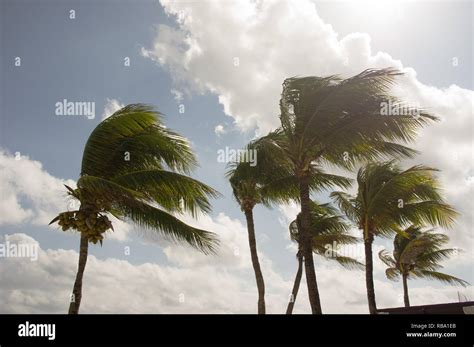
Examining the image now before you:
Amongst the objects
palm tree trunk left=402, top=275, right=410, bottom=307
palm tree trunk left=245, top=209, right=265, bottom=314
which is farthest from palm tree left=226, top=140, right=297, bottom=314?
palm tree trunk left=402, top=275, right=410, bottom=307

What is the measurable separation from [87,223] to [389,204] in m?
10.9

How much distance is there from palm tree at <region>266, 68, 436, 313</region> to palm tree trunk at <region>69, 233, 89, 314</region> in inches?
249

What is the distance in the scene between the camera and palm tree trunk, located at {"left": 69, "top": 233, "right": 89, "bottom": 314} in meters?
12.2

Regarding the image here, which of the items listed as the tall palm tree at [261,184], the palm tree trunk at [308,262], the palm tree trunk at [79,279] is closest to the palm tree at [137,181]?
the palm tree trunk at [79,279]

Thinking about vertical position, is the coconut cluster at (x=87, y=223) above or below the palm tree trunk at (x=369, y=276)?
above

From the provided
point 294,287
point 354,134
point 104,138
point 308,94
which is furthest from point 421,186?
point 104,138

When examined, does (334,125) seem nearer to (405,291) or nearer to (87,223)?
(87,223)

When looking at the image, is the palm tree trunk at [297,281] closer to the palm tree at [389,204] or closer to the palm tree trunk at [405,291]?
A: the palm tree at [389,204]

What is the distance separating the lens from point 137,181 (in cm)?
1225

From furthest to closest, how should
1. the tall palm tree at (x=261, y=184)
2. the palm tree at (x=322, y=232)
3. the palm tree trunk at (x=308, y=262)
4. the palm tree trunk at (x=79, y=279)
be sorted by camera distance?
the palm tree at (x=322, y=232)
the tall palm tree at (x=261, y=184)
the palm tree trunk at (x=308, y=262)
the palm tree trunk at (x=79, y=279)

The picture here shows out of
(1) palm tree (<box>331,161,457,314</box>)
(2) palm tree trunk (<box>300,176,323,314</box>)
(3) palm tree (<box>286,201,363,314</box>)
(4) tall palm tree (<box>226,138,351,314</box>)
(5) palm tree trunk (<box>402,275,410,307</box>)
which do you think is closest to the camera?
(2) palm tree trunk (<box>300,176,323,314</box>)

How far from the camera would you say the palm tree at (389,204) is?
1653 centimetres

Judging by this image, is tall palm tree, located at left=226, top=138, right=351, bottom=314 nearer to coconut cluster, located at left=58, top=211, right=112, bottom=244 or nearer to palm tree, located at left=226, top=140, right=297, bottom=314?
palm tree, located at left=226, top=140, right=297, bottom=314
